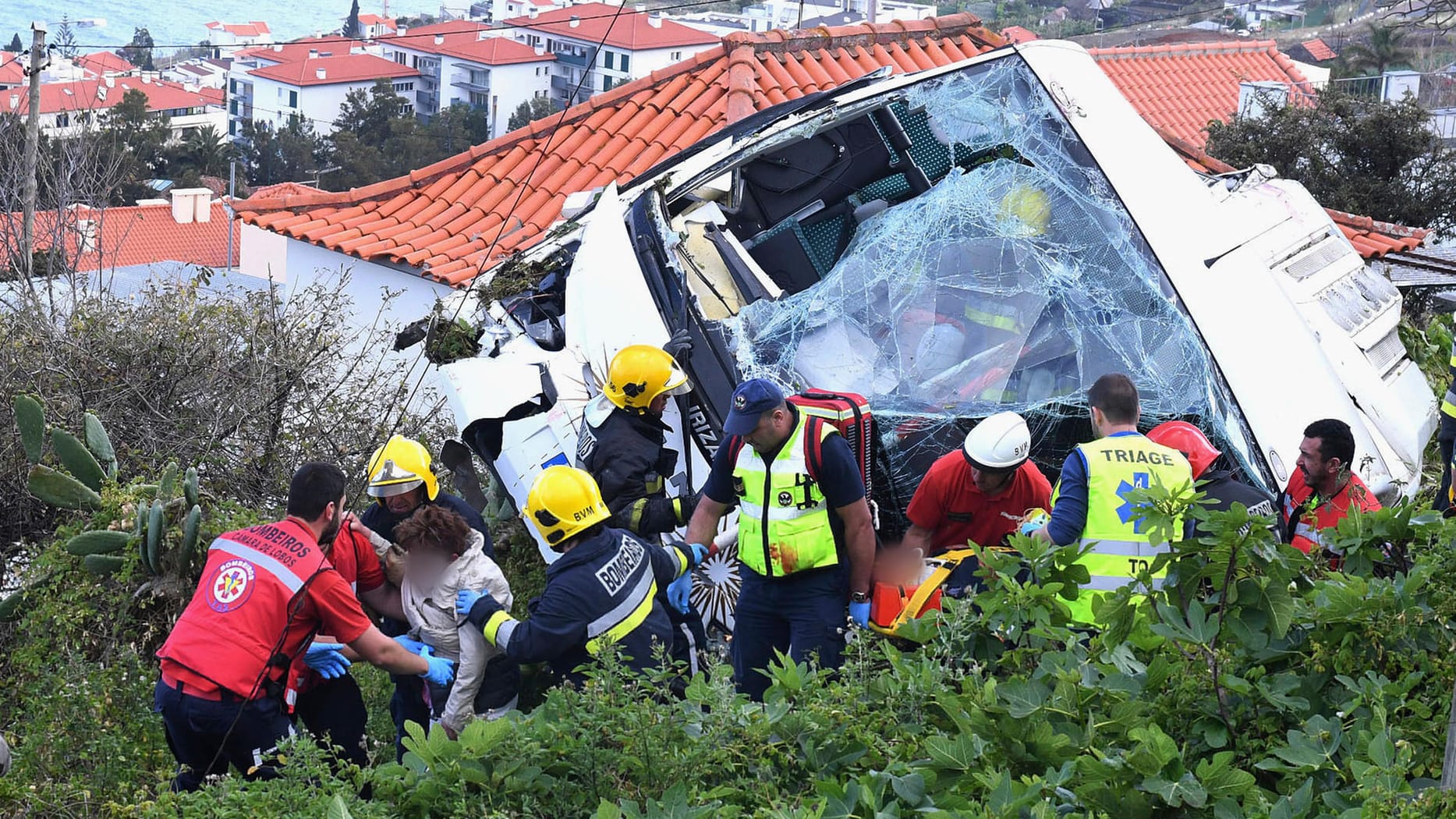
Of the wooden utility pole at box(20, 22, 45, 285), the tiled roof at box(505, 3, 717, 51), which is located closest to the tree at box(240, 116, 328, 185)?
the tiled roof at box(505, 3, 717, 51)

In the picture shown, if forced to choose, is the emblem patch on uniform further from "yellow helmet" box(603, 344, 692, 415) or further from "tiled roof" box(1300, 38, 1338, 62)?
"tiled roof" box(1300, 38, 1338, 62)

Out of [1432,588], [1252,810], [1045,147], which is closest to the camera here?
[1252,810]

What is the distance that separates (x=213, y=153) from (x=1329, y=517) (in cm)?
4453

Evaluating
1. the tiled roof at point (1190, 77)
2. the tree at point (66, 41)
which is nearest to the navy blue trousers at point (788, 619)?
the tiled roof at point (1190, 77)

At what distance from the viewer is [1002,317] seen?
547 cm

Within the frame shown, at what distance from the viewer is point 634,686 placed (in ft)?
11.2

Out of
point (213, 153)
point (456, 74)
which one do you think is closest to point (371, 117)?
point (213, 153)

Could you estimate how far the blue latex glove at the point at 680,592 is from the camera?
4.85m

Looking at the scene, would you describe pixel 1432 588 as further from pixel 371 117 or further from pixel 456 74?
pixel 456 74

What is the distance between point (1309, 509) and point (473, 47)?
73.3 meters

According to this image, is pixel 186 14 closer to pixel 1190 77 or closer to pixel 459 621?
pixel 1190 77

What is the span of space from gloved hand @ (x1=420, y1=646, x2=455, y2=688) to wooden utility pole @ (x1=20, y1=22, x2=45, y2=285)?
5071 mm

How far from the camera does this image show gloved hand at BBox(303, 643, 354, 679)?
443 centimetres

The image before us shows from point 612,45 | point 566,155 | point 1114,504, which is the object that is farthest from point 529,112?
point 1114,504
